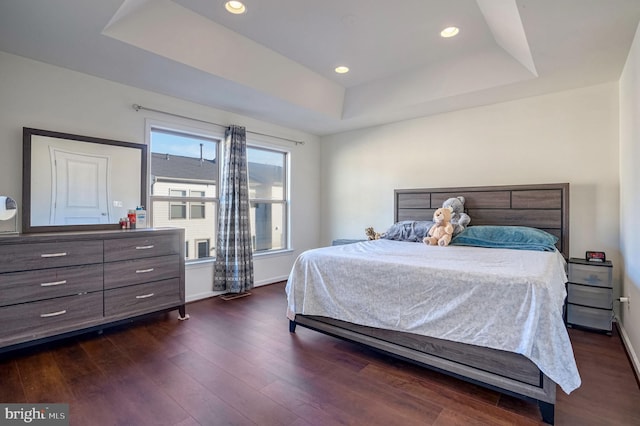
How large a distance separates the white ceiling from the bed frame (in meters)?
1.13

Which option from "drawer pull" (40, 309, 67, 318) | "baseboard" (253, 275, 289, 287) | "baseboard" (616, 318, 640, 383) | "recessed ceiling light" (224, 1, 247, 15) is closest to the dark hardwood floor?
"baseboard" (616, 318, 640, 383)

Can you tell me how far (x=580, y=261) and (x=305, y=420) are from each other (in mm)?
2932

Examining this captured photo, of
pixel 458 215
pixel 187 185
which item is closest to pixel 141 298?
pixel 187 185

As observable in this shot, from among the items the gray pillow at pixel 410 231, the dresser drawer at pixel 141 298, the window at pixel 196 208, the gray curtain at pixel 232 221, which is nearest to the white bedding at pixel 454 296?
the gray pillow at pixel 410 231

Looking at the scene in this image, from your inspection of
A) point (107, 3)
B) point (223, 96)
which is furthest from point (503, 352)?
point (223, 96)

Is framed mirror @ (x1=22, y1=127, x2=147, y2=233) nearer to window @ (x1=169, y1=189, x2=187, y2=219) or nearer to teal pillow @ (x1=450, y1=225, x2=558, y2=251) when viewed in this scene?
window @ (x1=169, y1=189, x2=187, y2=219)

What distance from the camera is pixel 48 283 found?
2.38m

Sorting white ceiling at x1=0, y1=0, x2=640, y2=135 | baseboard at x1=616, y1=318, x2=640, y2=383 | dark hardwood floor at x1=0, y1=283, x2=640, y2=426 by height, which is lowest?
dark hardwood floor at x1=0, y1=283, x2=640, y2=426

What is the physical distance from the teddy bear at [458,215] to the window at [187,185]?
3.00 m

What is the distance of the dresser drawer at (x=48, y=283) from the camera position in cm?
221

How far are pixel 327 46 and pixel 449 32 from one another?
114cm

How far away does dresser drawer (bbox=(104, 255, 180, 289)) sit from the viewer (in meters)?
2.71

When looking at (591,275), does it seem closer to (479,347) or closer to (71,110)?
(479,347)

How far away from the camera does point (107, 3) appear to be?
2014 mm
